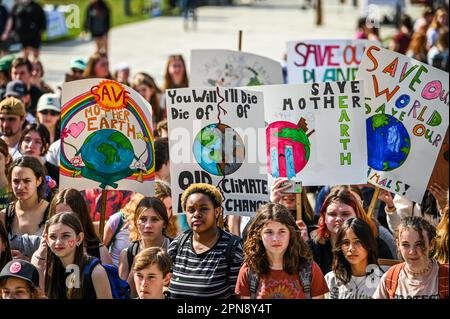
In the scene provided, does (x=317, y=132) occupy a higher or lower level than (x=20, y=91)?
higher

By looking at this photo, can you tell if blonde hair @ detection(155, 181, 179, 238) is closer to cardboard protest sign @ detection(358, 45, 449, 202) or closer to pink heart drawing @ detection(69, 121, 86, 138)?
pink heart drawing @ detection(69, 121, 86, 138)

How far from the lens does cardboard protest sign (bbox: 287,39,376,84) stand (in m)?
11.7

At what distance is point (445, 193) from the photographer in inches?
363

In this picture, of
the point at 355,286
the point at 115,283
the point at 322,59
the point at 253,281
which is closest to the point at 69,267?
the point at 115,283

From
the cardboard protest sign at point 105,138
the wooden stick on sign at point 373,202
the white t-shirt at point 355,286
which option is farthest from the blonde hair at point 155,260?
the wooden stick on sign at point 373,202

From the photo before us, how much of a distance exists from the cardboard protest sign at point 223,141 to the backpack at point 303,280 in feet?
4.86

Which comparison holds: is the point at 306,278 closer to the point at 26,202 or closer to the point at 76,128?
the point at 26,202

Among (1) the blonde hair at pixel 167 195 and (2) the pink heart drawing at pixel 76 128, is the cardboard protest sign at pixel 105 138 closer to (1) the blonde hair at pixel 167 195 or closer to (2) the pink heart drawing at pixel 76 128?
(2) the pink heart drawing at pixel 76 128

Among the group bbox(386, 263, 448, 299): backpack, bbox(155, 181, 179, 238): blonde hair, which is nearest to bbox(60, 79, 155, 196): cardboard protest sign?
bbox(155, 181, 179, 238): blonde hair

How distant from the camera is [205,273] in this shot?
276 inches

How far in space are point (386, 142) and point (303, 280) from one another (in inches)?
93.2

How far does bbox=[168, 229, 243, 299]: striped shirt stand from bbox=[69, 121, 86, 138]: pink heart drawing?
1.78 metres

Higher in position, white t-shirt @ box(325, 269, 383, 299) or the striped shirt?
the striped shirt

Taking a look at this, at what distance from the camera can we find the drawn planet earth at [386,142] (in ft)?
29.2
